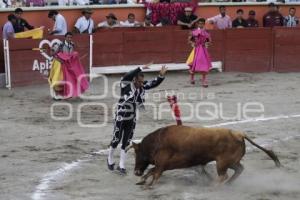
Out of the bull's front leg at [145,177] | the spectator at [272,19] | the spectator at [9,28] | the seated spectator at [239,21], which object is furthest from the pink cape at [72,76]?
the spectator at [272,19]

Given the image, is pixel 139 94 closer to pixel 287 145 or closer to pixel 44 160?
pixel 44 160

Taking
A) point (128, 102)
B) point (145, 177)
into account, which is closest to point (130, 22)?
point (128, 102)

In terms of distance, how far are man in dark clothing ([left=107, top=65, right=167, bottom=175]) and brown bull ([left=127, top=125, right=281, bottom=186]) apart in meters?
0.47

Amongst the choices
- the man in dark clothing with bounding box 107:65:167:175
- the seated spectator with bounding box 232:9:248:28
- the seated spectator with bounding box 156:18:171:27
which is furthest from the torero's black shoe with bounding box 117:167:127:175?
the seated spectator with bounding box 232:9:248:28

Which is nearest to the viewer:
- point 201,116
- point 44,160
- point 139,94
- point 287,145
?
point 139,94

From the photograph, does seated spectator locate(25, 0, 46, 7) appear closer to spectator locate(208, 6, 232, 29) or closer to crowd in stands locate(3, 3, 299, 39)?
crowd in stands locate(3, 3, 299, 39)

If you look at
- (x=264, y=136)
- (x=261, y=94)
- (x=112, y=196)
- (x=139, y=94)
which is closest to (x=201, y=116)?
(x=264, y=136)

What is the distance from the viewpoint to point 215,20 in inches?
623

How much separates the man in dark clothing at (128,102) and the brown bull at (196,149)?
468mm

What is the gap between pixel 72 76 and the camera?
11.8 meters

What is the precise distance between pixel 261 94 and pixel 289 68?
386cm

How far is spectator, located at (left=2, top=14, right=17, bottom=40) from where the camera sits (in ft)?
43.0

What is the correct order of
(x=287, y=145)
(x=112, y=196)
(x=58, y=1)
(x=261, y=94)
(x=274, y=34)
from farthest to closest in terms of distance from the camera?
(x=274, y=34) → (x=58, y=1) → (x=261, y=94) → (x=287, y=145) → (x=112, y=196)

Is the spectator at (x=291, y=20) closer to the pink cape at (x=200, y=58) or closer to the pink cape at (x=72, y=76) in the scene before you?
the pink cape at (x=200, y=58)
